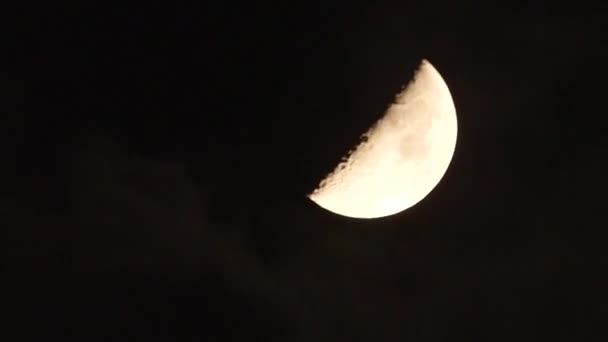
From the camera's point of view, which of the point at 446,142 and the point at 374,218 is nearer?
the point at 446,142

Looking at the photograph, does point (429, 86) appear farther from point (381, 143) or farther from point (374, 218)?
point (374, 218)

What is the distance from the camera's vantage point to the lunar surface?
649 centimetres

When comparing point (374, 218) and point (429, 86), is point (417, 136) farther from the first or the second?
point (374, 218)

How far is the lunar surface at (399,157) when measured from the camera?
6.49 metres

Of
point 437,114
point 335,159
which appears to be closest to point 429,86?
point 437,114

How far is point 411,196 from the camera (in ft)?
21.7

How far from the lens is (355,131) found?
6.48 meters

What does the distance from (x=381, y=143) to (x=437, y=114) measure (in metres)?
0.30

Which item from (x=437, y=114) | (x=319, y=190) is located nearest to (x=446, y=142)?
(x=437, y=114)

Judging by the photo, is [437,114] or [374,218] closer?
[437,114]

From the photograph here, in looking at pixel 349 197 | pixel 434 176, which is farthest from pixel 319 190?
pixel 434 176

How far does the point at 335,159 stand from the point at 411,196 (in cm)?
41

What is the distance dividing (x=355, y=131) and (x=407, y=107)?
→ 10.5 inches

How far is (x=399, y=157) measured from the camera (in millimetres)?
6504
